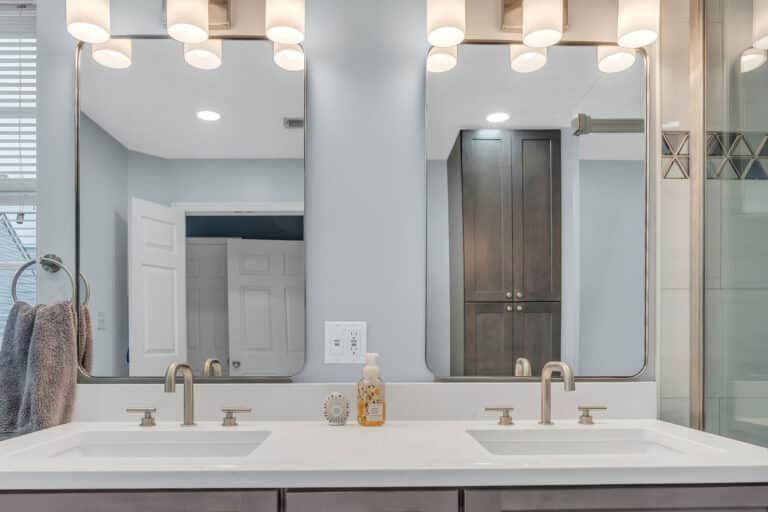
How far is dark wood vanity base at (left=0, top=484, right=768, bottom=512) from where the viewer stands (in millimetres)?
1103

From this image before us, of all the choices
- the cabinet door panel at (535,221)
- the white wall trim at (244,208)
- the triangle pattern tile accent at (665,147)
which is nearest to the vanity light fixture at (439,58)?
the cabinet door panel at (535,221)

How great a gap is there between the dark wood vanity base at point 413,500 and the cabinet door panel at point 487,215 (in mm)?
637

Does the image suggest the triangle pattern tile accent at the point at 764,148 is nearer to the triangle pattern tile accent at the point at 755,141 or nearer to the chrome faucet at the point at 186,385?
the triangle pattern tile accent at the point at 755,141

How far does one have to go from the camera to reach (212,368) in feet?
5.43

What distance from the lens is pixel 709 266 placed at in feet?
5.39

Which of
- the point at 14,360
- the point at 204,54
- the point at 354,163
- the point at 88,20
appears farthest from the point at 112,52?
the point at 14,360

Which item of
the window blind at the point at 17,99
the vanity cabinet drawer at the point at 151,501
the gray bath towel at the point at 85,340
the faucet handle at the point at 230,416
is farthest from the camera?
the window blind at the point at 17,99

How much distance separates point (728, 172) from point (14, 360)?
2022 millimetres

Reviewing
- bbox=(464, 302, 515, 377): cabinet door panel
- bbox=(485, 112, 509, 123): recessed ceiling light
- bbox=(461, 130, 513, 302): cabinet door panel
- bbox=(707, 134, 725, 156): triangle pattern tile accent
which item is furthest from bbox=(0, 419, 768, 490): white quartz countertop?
bbox=(485, 112, 509, 123): recessed ceiling light

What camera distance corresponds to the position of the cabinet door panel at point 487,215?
1.66 meters

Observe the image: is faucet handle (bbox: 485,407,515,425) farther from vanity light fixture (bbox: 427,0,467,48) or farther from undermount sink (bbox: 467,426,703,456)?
vanity light fixture (bbox: 427,0,467,48)

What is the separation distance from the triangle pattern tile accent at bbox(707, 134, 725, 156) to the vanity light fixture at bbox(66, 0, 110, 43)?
1743 mm

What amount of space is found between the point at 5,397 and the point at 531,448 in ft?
4.63

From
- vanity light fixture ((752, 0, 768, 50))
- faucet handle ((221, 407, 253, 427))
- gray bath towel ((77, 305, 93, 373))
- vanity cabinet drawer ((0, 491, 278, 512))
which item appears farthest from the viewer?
gray bath towel ((77, 305, 93, 373))
